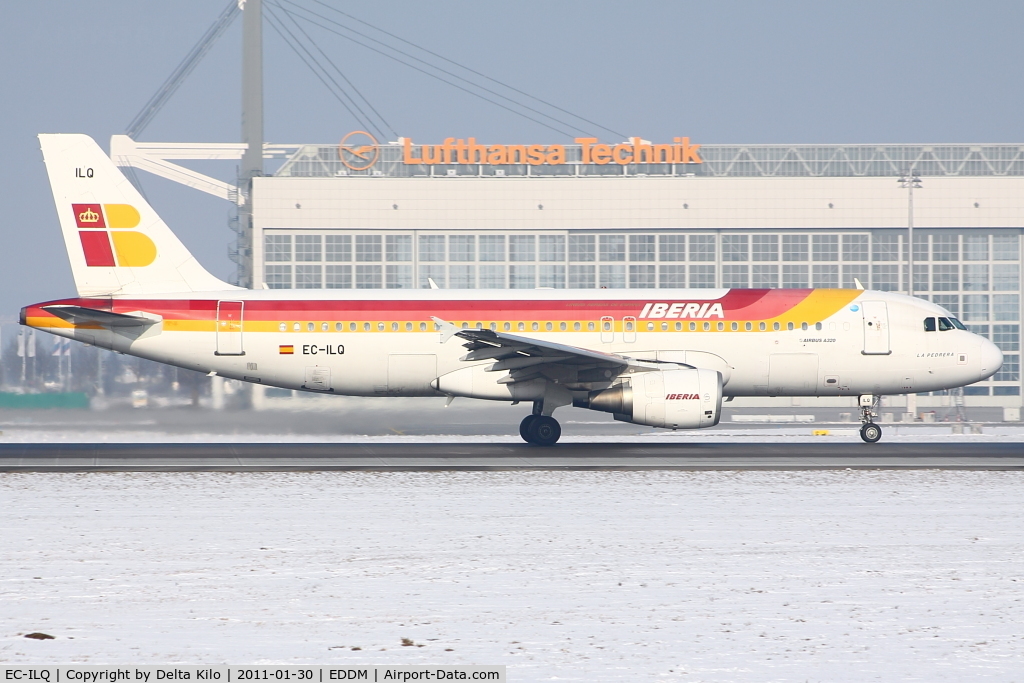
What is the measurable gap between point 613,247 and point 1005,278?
2553 centimetres

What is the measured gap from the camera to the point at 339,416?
109ft

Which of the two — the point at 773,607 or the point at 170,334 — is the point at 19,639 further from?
the point at 170,334

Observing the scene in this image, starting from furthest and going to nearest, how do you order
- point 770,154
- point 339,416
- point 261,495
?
point 770,154 < point 339,416 < point 261,495

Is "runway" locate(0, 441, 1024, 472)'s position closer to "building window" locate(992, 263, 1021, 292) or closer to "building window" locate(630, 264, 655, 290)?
"building window" locate(630, 264, 655, 290)

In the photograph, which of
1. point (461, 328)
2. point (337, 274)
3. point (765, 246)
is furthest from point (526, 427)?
point (765, 246)

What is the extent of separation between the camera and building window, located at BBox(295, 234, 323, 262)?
214 ft

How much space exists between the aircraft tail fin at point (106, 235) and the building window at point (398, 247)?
123 feet

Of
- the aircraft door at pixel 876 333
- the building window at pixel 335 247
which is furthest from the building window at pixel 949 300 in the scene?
the aircraft door at pixel 876 333

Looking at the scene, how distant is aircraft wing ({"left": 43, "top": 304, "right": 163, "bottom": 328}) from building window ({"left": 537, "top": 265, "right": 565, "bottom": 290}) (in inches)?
1594

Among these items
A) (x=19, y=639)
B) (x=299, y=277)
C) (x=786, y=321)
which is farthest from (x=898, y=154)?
(x=19, y=639)

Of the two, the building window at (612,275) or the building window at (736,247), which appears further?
the building window at (736,247)

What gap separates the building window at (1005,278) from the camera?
67125mm

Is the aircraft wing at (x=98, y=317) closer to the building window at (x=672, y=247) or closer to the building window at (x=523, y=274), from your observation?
the building window at (x=523, y=274)

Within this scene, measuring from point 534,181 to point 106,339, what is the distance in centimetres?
4220
